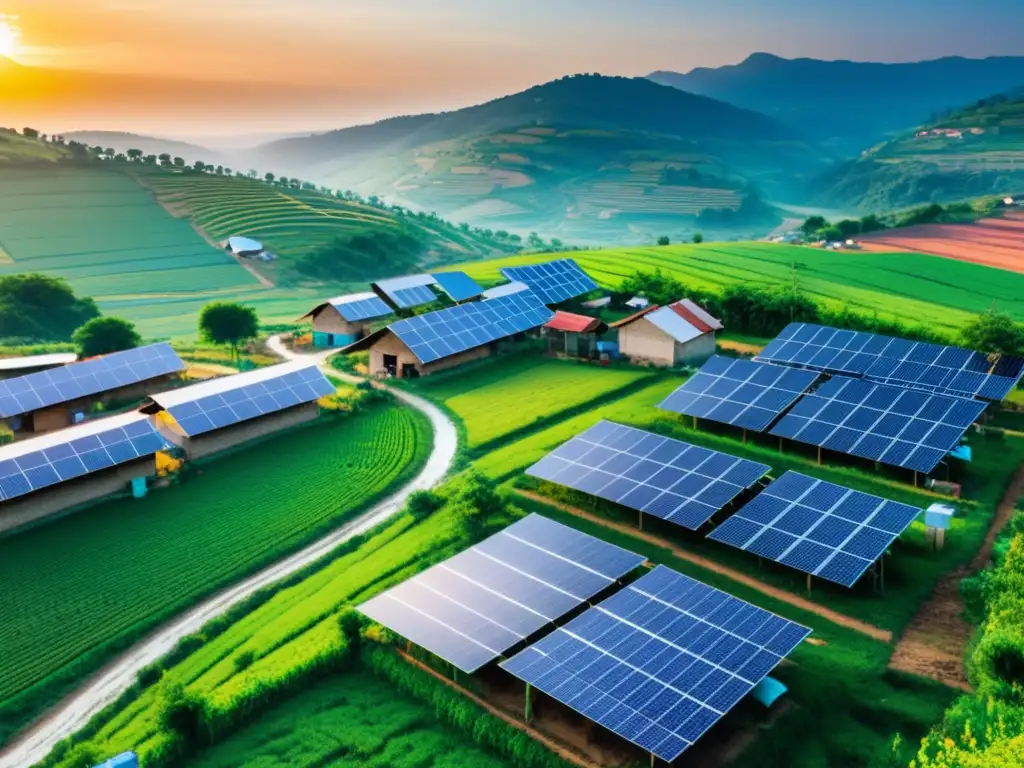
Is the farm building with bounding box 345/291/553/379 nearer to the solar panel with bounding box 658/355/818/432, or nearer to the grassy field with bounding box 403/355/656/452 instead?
the grassy field with bounding box 403/355/656/452

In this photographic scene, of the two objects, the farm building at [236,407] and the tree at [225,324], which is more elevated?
the tree at [225,324]

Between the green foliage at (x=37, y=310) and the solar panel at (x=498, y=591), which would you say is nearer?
the solar panel at (x=498, y=591)

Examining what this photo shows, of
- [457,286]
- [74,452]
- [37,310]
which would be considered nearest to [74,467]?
[74,452]

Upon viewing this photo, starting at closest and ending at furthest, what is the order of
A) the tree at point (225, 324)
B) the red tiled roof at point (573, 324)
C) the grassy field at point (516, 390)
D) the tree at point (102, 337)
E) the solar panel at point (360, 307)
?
the grassy field at point (516, 390), the red tiled roof at point (573, 324), the tree at point (102, 337), the tree at point (225, 324), the solar panel at point (360, 307)

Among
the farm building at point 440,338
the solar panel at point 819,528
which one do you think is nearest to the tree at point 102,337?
the farm building at point 440,338

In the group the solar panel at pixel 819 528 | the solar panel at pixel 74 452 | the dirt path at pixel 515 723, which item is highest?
the solar panel at pixel 74 452

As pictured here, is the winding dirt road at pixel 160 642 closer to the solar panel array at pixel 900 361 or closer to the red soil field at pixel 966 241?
the solar panel array at pixel 900 361
